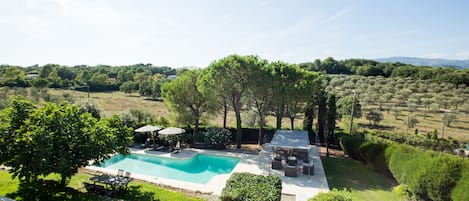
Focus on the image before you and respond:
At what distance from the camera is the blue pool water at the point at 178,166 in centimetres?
1559

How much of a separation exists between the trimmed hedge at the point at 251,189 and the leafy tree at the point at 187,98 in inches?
456

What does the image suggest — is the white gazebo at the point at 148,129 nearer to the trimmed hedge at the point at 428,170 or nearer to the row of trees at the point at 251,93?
the row of trees at the point at 251,93

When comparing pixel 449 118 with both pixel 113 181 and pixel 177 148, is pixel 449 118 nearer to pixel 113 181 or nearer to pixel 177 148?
pixel 177 148

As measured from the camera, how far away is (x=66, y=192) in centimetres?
1034

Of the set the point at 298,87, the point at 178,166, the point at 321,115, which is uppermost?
the point at 298,87

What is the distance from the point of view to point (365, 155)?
55.4 ft

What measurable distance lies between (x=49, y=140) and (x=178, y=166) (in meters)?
9.25

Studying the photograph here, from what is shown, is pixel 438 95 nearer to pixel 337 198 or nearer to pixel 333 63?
pixel 333 63

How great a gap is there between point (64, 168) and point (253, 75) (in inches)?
522

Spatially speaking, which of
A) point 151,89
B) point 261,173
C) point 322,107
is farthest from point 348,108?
point 151,89

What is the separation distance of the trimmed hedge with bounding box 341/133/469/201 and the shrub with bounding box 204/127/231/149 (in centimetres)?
1012

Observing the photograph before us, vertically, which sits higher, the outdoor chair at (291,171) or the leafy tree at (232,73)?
the leafy tree at (232,73)

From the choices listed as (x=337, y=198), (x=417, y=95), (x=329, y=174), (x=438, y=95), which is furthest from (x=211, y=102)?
(x=438, y=95)

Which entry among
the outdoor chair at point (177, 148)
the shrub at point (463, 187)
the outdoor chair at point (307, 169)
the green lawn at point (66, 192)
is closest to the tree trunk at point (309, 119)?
the outdoor chair at point (307, 169)
